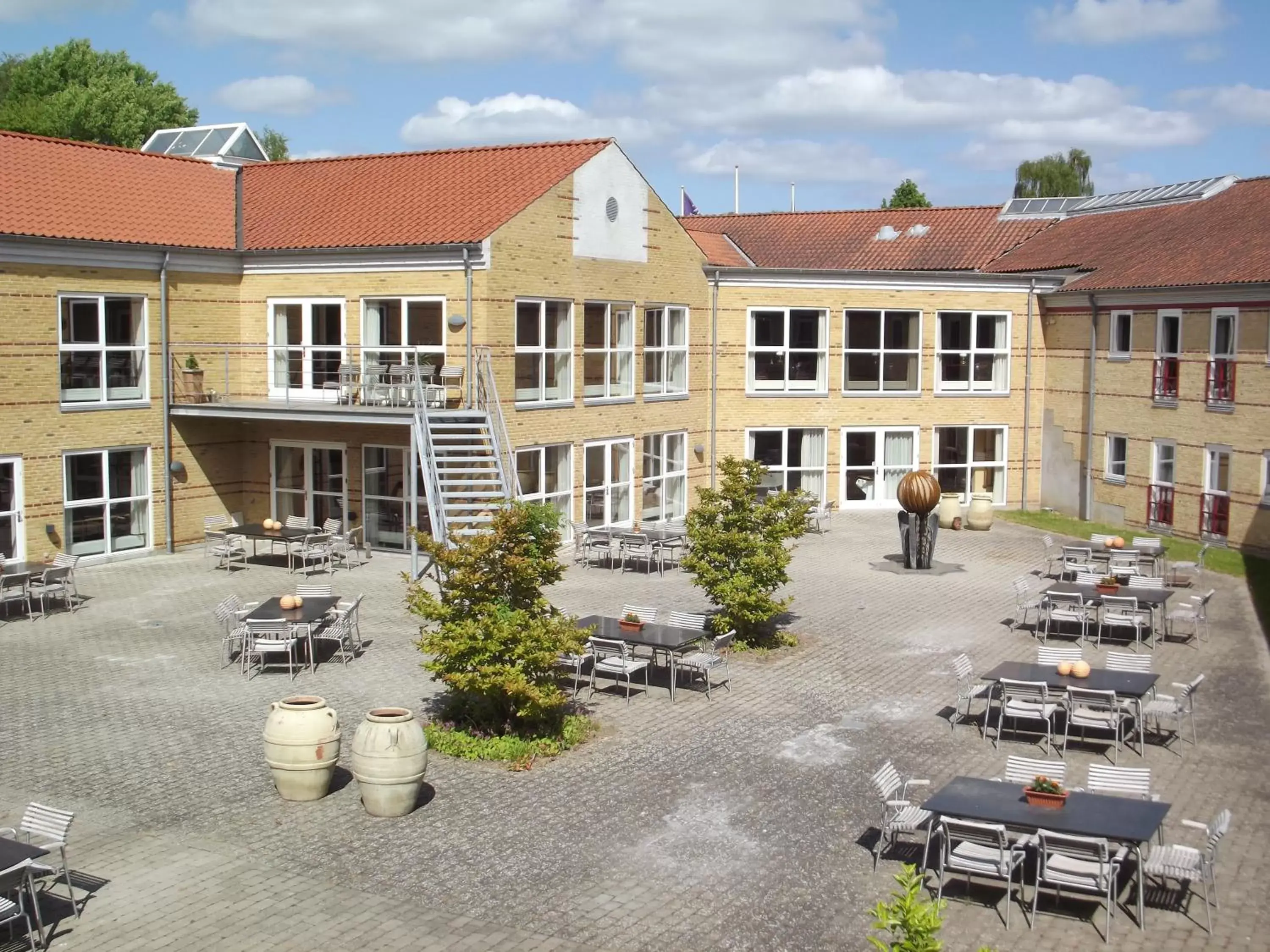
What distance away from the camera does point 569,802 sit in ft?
41.3

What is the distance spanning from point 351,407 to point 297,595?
18.5ft

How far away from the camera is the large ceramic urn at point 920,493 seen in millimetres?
24391

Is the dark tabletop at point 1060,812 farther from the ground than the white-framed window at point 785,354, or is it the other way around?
the white-framed window at point 785,354

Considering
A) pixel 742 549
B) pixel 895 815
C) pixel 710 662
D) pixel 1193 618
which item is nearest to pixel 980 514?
pixel 1193 618

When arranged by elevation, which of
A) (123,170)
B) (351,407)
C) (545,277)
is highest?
(123,170)

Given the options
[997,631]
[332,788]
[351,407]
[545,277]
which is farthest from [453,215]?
[332,788]

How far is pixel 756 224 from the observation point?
4012cm

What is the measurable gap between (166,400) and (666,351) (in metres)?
10.4

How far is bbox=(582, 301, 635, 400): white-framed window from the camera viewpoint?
2733 cm

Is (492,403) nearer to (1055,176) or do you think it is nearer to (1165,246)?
(1165,246)

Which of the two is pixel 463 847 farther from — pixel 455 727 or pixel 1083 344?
pixel 1083 344

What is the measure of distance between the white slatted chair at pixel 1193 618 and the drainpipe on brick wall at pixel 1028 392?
476 inches

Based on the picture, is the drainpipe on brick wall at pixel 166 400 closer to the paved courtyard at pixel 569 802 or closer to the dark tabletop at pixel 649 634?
the paved courtyard at pixel 569 802

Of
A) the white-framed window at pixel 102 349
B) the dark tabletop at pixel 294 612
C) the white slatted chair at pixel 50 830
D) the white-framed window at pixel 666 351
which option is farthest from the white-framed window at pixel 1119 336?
the white slatted chair at pixel 50 830
